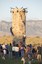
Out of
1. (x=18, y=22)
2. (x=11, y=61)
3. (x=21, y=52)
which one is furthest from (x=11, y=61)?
(x=18, y=22)

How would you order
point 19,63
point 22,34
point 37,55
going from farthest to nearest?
point 22,34, point 37,55, point 19,63

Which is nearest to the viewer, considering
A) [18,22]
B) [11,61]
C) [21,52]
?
[11,61]

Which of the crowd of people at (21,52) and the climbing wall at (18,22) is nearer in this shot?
the crowd of people at (21,52)

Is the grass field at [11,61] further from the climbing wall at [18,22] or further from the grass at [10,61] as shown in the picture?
the climbing wall at [18,22]

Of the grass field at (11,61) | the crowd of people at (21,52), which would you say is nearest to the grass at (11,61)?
the grass field at (11,61)

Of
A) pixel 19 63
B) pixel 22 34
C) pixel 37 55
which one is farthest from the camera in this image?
pixel 22 34

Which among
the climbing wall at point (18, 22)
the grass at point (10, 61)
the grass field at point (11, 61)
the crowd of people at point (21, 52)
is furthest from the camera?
the climbing wall at point (18, 22)

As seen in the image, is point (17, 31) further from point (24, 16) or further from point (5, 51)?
point (5, 51)

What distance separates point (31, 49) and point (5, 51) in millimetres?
1589

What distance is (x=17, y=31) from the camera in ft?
88.2

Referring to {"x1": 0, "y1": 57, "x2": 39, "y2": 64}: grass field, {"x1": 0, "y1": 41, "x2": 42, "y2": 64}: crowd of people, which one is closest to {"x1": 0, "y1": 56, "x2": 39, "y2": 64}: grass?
{"x1": 0, "y1": 57, "x2": 39, "y2": 64}: grass field

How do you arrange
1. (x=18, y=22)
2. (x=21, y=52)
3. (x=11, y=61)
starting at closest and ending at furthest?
(x=11, y=61), (x=21, y=52), (x=18, y=22)

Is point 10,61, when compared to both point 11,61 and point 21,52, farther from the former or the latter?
point 21,52

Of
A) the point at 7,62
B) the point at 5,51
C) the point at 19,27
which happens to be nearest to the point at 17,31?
the point at 19,27
